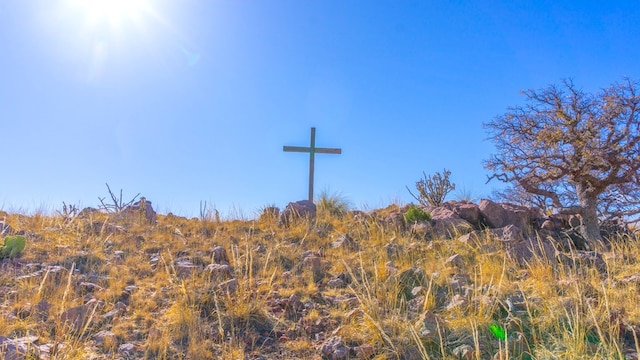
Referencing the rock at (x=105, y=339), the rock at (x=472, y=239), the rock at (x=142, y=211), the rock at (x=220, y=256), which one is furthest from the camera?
the rock at (x=142, y=211)

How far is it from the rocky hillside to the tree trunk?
9.4 inches

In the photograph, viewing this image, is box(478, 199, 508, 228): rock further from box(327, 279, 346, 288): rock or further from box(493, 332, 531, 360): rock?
box(493, 332, 531, 360): rock

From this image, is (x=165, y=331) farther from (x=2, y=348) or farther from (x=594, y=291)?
(x=594, y=291)

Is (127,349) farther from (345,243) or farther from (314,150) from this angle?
(314,150)

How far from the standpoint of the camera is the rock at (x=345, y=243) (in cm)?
679

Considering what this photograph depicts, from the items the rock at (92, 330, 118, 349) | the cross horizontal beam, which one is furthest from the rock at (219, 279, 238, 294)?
the cross horizontal beam

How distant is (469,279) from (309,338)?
6.50ft

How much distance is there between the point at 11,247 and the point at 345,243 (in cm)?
442

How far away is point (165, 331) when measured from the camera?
4.02 m

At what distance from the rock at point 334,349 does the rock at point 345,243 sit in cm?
289

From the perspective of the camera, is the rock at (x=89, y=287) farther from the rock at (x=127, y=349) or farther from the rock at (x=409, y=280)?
the rock at (x=409, y=280)

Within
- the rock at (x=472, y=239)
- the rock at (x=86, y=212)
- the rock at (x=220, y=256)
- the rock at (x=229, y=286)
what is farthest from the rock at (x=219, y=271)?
the rock at (x=86, y=212)

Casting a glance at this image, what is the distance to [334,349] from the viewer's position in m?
3.74

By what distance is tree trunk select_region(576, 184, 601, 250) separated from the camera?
7328 millimetres
